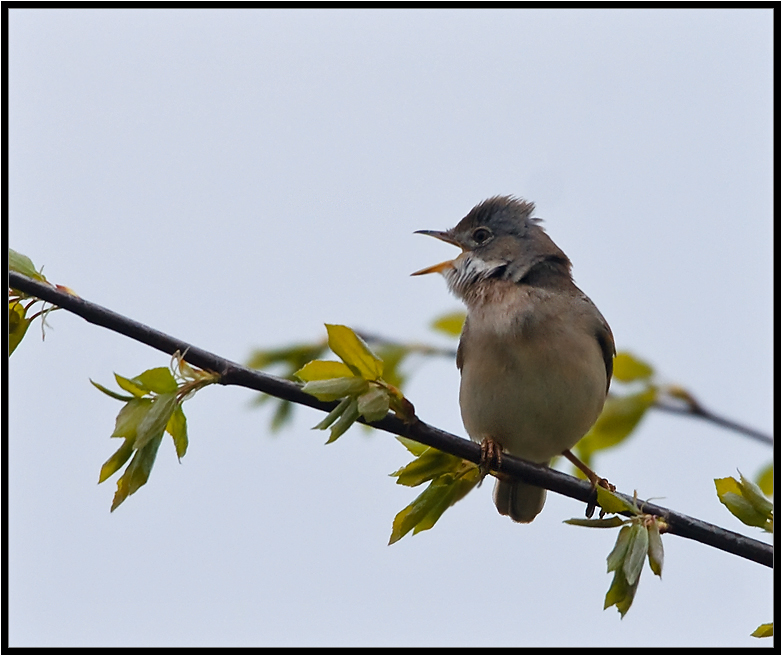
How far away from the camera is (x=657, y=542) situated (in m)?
3.16

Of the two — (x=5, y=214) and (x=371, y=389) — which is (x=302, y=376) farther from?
(x=5, y=214)

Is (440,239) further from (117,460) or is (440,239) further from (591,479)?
(117,460)

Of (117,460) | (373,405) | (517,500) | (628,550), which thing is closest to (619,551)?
(628,550)

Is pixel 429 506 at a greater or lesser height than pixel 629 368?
lesser

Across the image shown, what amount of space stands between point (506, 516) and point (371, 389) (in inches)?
119

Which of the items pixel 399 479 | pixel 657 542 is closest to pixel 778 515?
pixel 657 542

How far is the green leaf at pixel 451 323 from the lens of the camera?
17.8ft

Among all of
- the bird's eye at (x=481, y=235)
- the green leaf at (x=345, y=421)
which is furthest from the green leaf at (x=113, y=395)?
the bird's eye at (x=481, y=235)

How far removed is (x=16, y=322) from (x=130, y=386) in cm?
50

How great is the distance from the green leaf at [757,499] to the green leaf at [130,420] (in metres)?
2.15

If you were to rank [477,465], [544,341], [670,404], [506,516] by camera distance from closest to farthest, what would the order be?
1. [477,465]
2. [670,404]
3. [544,341]
4. [506,516]

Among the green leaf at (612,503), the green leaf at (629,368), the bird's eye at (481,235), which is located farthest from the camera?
the bird's eye at (481,235)

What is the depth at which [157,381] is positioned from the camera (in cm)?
298

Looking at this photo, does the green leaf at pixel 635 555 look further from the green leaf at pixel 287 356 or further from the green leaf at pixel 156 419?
the green leaf at pixel 287 356
